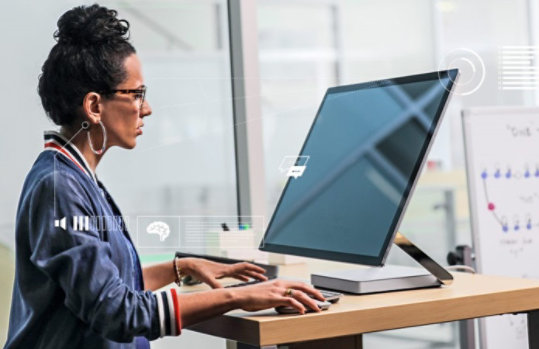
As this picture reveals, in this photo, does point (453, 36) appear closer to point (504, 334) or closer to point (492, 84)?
point (492, 84)

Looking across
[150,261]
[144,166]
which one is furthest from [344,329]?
[144,166]

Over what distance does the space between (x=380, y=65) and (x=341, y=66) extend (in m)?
0.11

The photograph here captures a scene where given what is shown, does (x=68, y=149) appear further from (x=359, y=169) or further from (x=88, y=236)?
(x=359, y=169)

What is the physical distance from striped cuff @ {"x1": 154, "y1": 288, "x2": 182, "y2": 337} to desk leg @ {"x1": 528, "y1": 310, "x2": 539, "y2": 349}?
2.44 feet

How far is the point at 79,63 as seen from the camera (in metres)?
1.59

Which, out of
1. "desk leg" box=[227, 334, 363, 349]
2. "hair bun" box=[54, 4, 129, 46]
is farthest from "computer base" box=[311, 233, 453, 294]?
"hair bun" box=[54, 4, 129, 46]

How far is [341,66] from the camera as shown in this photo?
2445 millimetres

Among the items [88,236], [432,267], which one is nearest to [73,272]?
[88,236]

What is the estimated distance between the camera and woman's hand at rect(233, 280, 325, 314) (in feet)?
4.71

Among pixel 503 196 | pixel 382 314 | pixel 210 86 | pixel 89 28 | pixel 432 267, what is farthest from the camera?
pixel 503 196
